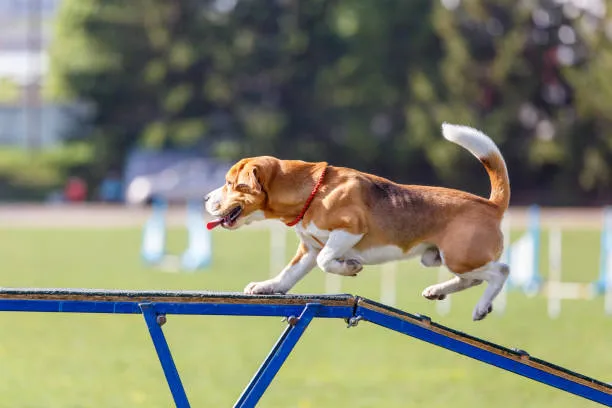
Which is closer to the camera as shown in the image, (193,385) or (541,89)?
(193,385)

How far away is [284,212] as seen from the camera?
7.02 m

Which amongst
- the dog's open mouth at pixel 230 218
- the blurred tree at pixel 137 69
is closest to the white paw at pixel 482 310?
the dog's open mouth at pixel 230 218

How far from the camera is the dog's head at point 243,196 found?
6957 mm

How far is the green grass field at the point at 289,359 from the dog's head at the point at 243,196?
6.29 meters

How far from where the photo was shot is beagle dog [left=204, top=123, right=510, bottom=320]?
687 centimetres

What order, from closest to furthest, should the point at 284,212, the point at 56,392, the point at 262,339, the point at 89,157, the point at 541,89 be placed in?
the point at 284,212 → the point at 56,392 → the point at 262,339 → the point at 541,89 → the point at 89,157

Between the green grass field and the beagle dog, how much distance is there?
6313mm

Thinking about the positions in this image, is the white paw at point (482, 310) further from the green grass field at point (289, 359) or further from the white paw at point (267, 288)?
the green grass field at point (289, 359)

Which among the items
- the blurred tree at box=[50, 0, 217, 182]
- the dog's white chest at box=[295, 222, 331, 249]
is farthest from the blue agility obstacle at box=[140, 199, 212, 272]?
the blurred tree at box=[50, 0, 217, 182]

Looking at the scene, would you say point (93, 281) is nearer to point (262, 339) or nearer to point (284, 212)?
point (262, 339)

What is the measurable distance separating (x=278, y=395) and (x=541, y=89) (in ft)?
148

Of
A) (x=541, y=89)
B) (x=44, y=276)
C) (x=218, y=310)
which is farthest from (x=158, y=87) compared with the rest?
(x=218, y=310)

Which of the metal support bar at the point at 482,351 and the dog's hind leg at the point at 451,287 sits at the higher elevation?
the dog's hind leg at the point at 451,287

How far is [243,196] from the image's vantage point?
6.97 metres
